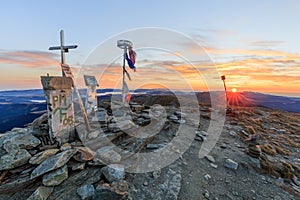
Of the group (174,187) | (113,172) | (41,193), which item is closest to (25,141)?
(41,193)

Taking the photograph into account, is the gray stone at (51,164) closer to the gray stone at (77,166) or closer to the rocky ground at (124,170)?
the rocky ground at (124,170)

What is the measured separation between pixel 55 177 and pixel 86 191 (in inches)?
42.2

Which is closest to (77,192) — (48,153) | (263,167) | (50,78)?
(48,153)

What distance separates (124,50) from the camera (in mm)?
11047

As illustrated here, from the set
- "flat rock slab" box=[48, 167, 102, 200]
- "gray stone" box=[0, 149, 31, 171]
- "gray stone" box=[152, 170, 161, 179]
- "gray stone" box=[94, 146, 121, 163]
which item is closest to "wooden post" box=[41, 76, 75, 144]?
"gray stone" box=[0, 149, 31, 171]

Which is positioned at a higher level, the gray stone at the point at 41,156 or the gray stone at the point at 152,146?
the gray stone at the point at 41,156

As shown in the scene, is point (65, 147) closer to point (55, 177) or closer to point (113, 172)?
point (55, 177)

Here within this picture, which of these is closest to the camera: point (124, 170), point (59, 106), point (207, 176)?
point (124, 170)

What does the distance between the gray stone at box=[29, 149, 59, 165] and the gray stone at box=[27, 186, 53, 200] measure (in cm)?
115

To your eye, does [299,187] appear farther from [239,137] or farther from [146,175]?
[146,175]

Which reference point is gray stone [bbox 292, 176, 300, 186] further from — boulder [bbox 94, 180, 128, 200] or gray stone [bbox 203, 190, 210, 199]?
boulder [bbox 94, 180, 128, 200]

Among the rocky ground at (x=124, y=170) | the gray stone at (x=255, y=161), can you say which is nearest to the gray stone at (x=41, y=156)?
the rocky ground at (x=124, y=170)

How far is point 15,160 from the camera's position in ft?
17.9

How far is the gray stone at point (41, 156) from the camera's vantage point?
5496mm
